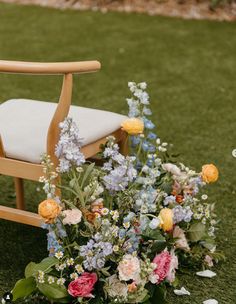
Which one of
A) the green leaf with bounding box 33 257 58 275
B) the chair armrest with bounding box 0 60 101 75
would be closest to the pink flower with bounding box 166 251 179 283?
the green leaf with bounding box 33 257 58 275

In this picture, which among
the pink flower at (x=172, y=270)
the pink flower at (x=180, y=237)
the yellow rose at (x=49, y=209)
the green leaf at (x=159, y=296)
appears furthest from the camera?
the pink flower at (x=180, y=237)

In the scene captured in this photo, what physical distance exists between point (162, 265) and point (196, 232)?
39cm

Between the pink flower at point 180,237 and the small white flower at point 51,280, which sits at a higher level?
the small white flower at point 51,280

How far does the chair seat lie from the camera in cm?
257

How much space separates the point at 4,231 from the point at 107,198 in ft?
2.37

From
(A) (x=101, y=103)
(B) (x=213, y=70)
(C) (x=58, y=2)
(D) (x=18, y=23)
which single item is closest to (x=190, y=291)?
(A) (x=101, y=103)

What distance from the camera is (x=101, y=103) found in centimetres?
492

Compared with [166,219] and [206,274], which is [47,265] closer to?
[166,219]

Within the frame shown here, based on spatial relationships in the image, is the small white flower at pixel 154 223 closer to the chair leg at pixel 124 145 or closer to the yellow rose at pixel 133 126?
the yellow rose at pixel 133 126

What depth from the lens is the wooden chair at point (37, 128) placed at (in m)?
2.44

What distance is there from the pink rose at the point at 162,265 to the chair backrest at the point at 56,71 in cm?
52

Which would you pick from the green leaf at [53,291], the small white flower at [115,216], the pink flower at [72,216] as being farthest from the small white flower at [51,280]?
the small white flower at [115,216]

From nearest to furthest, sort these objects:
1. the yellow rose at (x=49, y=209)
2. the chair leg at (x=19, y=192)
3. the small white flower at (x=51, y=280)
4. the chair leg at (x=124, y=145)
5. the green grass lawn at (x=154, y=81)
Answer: the yellow rose at (x=49, y=209) → the small white flower at (x=51, y=280) → the chair leg at (x=124, y=145) → the green grass lawn at (x=154, y=81) → the chair leg at (x=19, y=192)

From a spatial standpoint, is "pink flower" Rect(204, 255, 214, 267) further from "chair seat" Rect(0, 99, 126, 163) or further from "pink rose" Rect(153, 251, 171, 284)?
"chair seat" Rect(0, 99, 126, 163)
